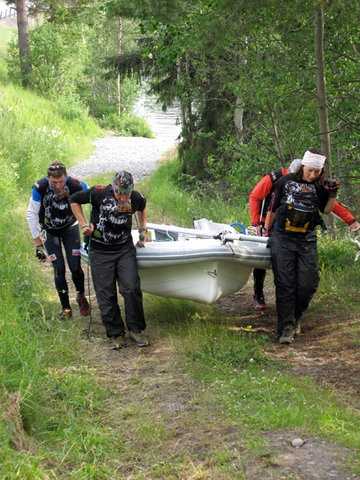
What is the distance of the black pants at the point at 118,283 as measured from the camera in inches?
229

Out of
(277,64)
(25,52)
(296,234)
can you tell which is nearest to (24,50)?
(25,52)

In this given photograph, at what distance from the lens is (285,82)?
7.70 metres

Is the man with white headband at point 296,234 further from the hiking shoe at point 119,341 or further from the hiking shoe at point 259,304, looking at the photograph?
the hiking shoe at point 119,341

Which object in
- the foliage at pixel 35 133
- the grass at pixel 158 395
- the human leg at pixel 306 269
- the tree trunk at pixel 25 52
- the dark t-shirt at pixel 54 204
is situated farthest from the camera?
the tree trunk at pixel 25 52

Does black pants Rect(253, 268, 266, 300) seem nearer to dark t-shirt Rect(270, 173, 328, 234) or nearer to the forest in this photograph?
dark t-shirt Rect(270, 173, 328, 234)

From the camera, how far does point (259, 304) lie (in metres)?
6.95

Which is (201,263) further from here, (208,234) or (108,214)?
(108,214)

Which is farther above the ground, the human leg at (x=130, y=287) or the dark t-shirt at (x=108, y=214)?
the dark t-shirt at (x=108, y=214)

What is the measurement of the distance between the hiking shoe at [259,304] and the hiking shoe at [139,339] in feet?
5.16

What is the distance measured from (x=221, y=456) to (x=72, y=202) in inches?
115

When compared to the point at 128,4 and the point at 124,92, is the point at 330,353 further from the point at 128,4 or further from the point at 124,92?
the point at 124,92

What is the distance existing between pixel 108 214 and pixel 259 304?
216 centimetres

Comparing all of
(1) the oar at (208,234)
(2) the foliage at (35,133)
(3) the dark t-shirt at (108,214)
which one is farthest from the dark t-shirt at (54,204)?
(2) the foliage at (35,133)

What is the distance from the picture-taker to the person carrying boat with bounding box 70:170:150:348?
18.7 feet
